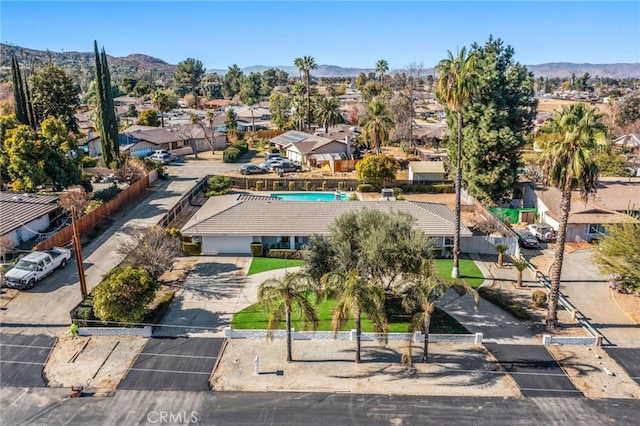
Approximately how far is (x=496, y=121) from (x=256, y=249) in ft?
85.8

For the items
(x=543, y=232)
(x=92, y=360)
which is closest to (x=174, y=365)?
(x=92, y=360)

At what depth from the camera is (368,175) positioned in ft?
181

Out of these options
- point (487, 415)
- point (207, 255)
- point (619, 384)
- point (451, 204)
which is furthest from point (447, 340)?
point (451, 204)

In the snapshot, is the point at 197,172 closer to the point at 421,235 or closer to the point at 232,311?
the point at 232,311

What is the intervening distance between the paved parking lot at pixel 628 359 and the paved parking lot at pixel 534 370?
3349mm

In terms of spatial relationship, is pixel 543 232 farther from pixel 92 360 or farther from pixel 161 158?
pixel 161 158

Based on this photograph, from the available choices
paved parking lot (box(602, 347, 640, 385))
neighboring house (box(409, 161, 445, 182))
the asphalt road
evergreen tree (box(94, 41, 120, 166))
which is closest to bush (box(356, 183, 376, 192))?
neighboring house (box(409, 161, 445, 182))

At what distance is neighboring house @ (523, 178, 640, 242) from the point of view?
133ft

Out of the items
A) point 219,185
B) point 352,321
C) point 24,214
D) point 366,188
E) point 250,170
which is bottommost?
point 352,321

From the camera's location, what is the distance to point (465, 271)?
35.2m

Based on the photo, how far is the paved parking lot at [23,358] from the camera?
21906 millimetres

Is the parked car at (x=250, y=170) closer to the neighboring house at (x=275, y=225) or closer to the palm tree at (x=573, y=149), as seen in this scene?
the neighboring house at (x=275, y=225)

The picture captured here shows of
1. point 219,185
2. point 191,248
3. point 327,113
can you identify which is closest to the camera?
point 191,248

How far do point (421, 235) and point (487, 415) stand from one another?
10.3 meters
